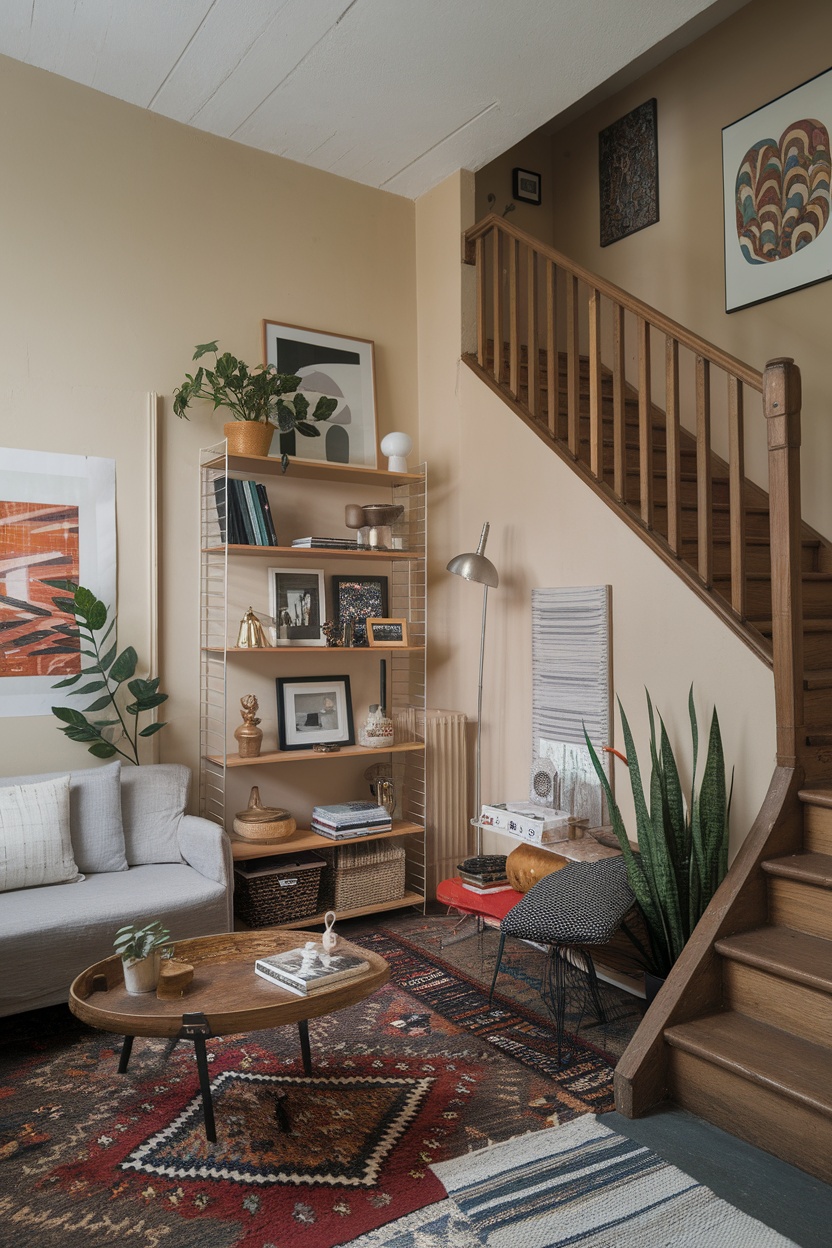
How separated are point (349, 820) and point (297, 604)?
3.30 feet

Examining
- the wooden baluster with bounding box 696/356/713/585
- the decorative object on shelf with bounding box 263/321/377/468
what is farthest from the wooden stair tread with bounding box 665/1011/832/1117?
the decorative object on shelf with bounding box 263/321/377/468

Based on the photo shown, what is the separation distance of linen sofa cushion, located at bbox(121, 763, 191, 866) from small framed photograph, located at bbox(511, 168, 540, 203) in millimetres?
3883

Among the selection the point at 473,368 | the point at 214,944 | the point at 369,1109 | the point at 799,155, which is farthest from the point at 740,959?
the point at 799,155

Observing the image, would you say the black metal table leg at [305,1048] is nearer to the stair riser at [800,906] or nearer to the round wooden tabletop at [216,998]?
the round wooden tabletop at [216,998]

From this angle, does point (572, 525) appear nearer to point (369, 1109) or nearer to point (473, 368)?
point (473, 368)

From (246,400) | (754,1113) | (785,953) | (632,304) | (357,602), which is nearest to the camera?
(754,1113)

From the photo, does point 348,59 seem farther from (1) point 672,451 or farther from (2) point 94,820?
(2) point 94,820

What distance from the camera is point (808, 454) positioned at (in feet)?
13.0

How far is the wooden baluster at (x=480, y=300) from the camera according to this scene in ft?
14.4

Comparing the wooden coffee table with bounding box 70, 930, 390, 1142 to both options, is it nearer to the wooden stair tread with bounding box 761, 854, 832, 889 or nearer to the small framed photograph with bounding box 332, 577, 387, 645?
the wooden stair tread with bounding box 761, 854, 832, 889

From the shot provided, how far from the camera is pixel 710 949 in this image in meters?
2.54

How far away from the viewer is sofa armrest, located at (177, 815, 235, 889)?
327 centimetres

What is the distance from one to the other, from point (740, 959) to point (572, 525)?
1873mm

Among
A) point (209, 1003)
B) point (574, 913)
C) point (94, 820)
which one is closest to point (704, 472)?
point (574, 913)
